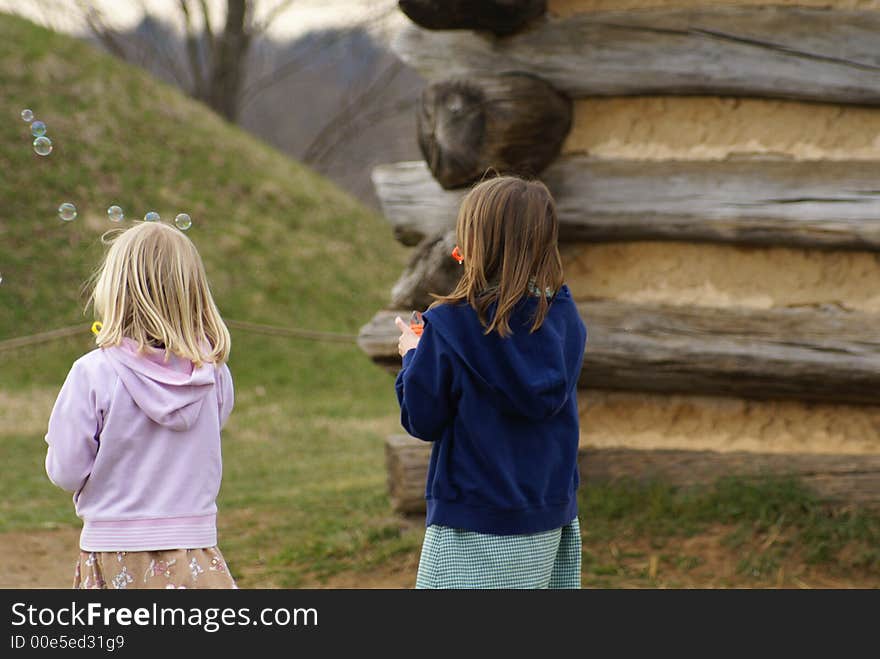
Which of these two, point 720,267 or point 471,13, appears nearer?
point 471,13

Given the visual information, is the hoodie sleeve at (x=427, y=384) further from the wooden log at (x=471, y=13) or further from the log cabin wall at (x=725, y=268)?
the wooden log at (x=471, y=13)

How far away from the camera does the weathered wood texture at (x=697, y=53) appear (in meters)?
5.74

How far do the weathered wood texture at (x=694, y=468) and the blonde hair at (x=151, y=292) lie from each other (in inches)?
124

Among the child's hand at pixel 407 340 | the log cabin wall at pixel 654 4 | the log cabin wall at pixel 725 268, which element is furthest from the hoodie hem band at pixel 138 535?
the log cabin wall at pixel 654 4

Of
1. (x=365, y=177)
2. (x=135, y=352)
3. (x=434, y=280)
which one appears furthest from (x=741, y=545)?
(x=365, y=177)

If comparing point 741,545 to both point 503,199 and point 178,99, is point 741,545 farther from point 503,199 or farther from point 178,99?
point 178,99

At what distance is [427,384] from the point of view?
3191 millimetres

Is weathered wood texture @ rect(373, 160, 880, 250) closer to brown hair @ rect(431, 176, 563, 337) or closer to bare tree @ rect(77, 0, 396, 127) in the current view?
brown hair @ rect(431, 176, 563, 337)

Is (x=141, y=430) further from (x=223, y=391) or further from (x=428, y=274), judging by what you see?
(x=428, y=274)

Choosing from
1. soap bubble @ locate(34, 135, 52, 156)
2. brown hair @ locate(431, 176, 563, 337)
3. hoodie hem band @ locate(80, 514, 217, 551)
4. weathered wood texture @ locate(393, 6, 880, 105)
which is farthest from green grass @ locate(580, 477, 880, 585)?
soap bubble @ locate(34, 135, 52, 156)

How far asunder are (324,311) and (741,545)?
12.0 meters

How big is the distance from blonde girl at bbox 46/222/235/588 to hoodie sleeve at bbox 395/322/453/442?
1.93 ft

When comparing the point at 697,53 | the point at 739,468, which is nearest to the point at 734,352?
the point at 739,468

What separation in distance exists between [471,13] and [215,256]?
1194 cm
